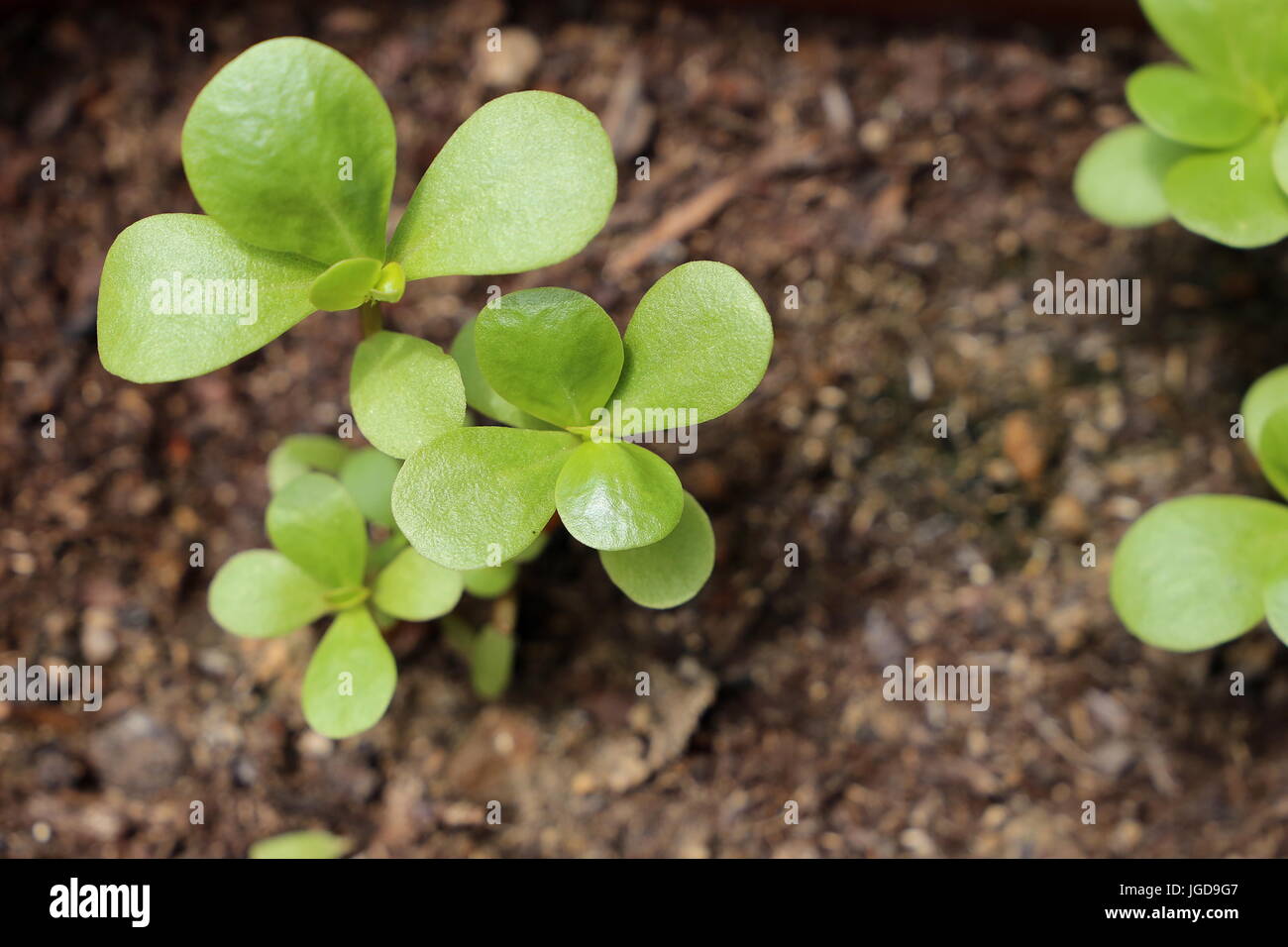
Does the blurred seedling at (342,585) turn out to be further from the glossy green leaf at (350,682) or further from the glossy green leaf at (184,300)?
the glossy green leaf at (184,300)

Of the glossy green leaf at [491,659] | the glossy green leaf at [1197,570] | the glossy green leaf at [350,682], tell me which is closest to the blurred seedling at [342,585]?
the glossy green leaf at [350,682]

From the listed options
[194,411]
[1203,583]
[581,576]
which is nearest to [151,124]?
[194,411]

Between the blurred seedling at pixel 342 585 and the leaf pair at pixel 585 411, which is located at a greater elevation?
the leaf pair at pixel 585 411

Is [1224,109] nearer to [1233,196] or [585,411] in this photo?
[1233,196]

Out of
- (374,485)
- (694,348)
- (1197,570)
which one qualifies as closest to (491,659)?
(374,485)

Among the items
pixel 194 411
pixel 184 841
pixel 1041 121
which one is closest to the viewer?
pixel 184 841

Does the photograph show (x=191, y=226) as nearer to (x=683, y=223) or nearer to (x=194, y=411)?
(x=194, y=411)
